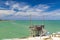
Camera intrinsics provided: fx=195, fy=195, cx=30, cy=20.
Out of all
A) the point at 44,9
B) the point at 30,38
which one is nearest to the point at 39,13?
the point at 44,9

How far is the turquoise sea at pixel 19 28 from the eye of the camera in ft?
13.0

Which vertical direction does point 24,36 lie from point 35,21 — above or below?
below

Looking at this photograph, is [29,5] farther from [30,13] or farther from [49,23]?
[49,23]

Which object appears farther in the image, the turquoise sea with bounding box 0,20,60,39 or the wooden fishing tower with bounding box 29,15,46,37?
the wooden fishing tower with bounding box 29,15,46,37

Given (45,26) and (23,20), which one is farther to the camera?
(45,26)

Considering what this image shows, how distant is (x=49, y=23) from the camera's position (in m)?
4.17

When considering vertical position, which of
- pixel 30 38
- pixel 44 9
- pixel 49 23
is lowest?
pixel 30 38

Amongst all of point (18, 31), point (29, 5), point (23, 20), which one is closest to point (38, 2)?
point (29, 5)

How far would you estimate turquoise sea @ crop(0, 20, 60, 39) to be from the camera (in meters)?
3.98

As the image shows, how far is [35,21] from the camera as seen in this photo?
4.06 meters

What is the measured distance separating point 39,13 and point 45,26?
0.34 metres

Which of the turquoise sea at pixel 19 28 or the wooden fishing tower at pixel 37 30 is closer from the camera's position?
the turquoise sea at pixel 19 28

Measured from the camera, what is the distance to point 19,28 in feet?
13.5

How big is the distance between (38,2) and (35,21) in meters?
0.40
